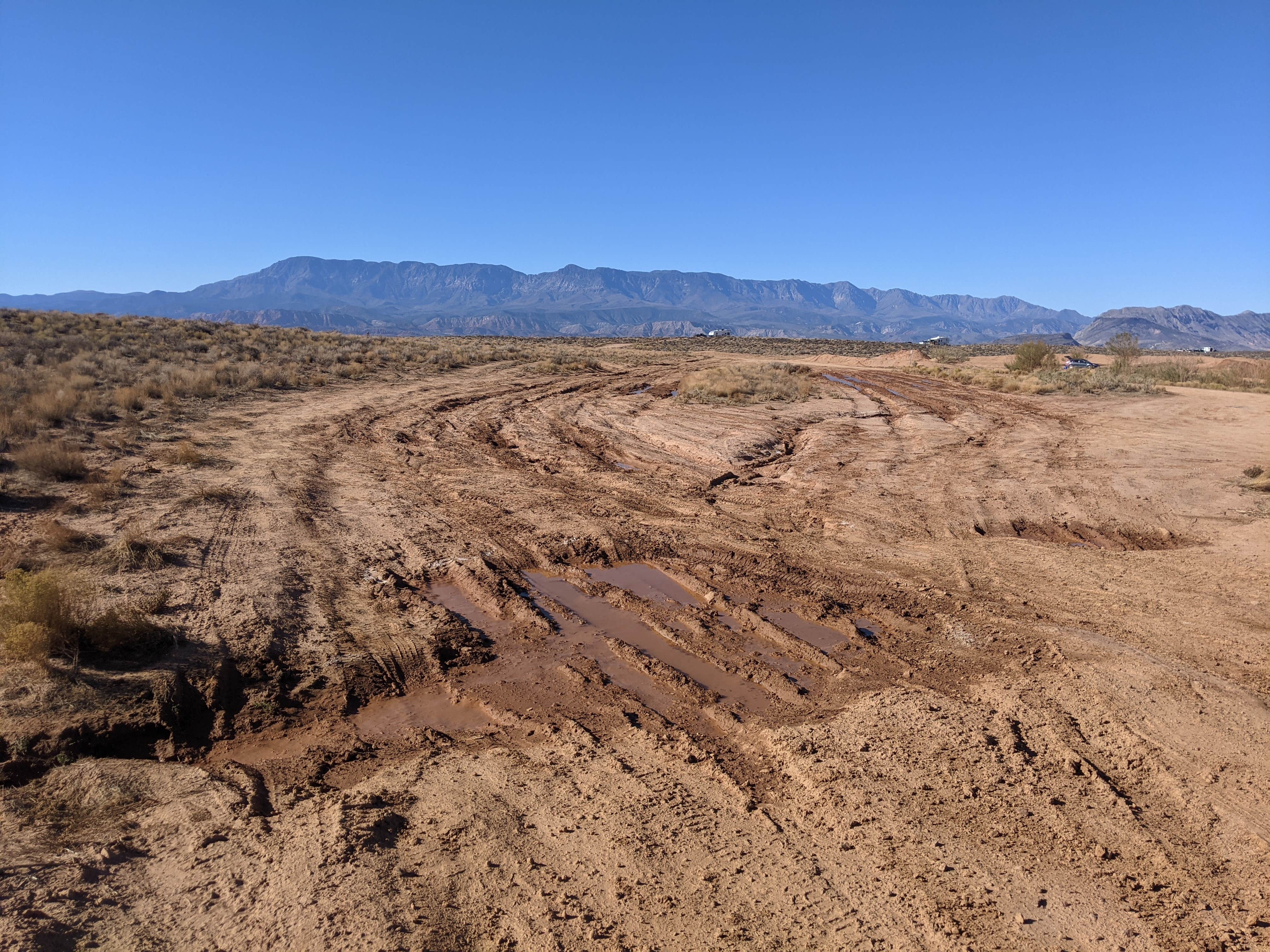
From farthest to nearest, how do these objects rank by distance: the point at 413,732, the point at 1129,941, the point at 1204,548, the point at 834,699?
the point at 1204,548 < the point at 834,699 < the point at 413,732 < the point at 1129,941

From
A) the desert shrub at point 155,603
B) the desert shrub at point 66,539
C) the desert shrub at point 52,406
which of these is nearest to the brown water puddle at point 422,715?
the desert shrub at point 155,603

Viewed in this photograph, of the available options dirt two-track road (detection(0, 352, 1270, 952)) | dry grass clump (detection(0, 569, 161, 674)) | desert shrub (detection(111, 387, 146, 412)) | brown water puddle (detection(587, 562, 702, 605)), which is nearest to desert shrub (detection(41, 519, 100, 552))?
dirt two-track road (detection(0, 352, 1270, 952))

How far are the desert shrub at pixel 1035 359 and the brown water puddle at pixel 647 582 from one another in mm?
36210

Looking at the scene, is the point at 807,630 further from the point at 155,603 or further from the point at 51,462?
the point at 51,462

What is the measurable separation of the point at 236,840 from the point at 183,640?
9.39 ft

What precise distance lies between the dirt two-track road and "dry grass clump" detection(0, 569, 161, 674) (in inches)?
16.3

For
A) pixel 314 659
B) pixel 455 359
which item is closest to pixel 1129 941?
pixel 314 659

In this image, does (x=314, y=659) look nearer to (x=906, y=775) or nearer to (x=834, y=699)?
(x=834, y=699)

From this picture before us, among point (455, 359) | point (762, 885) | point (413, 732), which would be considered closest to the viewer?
point (762, 885)

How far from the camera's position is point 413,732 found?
5.19 metres

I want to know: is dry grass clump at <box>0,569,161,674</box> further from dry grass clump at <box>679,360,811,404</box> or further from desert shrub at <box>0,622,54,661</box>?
dry grass clump at <box>679,360,811,404</box>

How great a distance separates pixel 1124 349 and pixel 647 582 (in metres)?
41.7

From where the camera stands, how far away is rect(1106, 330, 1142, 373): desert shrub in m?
36.2

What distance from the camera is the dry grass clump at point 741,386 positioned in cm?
2280
